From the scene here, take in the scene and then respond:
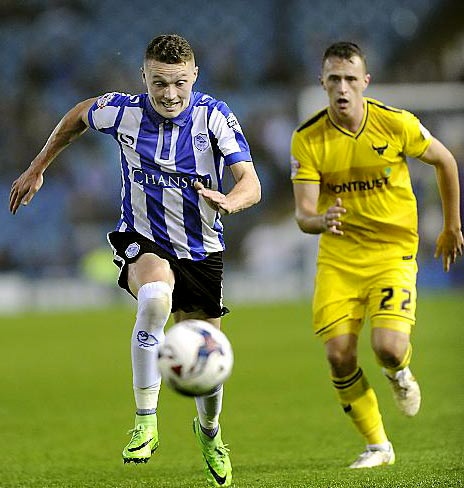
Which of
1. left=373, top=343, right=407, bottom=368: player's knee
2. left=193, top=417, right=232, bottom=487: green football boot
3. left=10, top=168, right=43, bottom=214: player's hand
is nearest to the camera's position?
left=193, top=417, right=232, bottom=487: green football boot

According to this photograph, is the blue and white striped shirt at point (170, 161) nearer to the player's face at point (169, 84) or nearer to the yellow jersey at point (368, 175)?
the player's face at point (169, 84)

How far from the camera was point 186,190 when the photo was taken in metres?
5.86

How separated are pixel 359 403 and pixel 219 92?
20348mm

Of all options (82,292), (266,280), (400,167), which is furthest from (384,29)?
(400,167)

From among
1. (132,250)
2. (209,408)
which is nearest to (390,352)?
(209,408)

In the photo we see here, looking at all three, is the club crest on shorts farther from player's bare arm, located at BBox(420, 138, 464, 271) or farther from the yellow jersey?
player's bare arm, located at BBox(420, 138, 464, 271)

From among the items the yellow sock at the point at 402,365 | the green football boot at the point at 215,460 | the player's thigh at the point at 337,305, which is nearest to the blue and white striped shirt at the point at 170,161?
the green football boot at the point at 215,460

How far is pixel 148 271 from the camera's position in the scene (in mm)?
5602

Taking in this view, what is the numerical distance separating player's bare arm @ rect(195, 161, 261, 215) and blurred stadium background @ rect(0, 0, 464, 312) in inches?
676

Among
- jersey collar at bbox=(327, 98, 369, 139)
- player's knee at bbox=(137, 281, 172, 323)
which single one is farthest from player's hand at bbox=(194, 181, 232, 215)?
jersey collar at bbox=(327, 98, 369, 139)

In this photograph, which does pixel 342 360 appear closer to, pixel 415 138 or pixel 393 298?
pixel 393 298

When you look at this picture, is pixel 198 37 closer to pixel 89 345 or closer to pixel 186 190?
pixel 89 345

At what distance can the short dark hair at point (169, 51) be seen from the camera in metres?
5.52

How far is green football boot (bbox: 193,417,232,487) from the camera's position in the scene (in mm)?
5883
